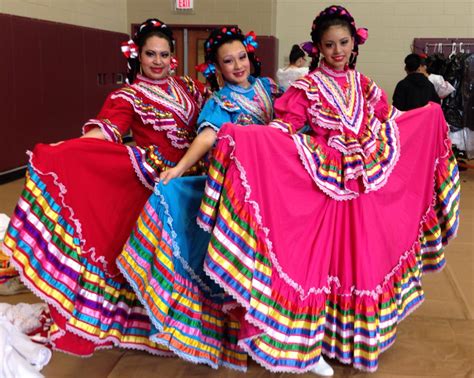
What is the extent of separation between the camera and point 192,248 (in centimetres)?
211

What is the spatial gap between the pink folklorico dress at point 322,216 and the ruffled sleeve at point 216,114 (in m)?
0.20

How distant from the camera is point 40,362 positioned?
2.24 m

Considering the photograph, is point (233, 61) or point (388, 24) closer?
point (233, 61)

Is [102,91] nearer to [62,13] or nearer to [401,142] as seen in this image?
[62,13]

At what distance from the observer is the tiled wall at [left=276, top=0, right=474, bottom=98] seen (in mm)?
7832

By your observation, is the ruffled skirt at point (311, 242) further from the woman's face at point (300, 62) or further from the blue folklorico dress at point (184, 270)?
the woman's face at point (300, 62)

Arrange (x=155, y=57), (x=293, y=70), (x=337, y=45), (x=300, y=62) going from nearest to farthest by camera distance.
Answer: (x=337, y=45), (x=155, y=57), (x=293, y=70), (x=300, y=62)

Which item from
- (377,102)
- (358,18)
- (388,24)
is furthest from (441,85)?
(377,102)

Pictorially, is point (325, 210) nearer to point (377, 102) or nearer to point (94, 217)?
point (377, 102)

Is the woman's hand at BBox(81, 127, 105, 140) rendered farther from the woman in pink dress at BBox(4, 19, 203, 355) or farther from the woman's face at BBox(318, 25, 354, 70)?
the woman's face at BBox(318, 25, 354, 70)

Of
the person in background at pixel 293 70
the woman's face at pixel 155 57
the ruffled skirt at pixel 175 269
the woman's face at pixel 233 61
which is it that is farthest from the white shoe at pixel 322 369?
the person in background at pixel 293 70

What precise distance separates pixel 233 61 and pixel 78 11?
5.71 meters

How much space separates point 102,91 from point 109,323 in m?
6.09

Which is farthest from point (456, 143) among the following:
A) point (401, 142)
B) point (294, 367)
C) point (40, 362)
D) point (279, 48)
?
point (40, 362)
